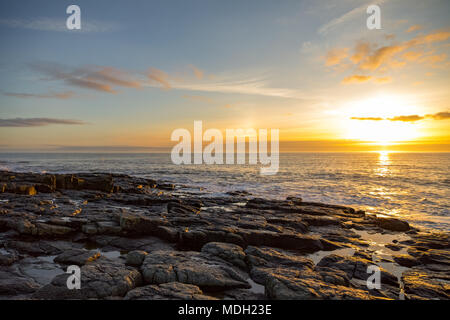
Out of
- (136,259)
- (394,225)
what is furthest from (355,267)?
(394,225)

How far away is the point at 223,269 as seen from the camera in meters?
8.34

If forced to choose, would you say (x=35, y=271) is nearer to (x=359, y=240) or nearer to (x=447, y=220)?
(x=359, y=240)

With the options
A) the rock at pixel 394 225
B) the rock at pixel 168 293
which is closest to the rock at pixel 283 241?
the rock at pixel 168 293

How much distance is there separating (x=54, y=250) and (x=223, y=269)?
289 inches

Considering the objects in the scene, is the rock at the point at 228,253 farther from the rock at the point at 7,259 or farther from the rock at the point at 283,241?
the rock at the point at 7,259

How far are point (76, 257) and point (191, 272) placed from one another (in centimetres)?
463

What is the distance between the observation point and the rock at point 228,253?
9.25 m

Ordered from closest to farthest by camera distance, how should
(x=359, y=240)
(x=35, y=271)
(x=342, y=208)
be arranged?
(x=35, y=271), (x=359, y=240), (x=342, y=208)

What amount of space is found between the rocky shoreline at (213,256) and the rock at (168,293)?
0.09 ft

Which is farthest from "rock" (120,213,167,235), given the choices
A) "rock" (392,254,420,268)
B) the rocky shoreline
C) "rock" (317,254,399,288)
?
"rock" (392,254,420,268)

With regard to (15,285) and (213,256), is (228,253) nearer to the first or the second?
(213,256)

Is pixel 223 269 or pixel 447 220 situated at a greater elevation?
pixel 223 269

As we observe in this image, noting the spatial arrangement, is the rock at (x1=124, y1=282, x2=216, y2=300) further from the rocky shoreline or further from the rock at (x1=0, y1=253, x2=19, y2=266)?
the rock at (x1=0, y1=253, x2=19, y2=266)
